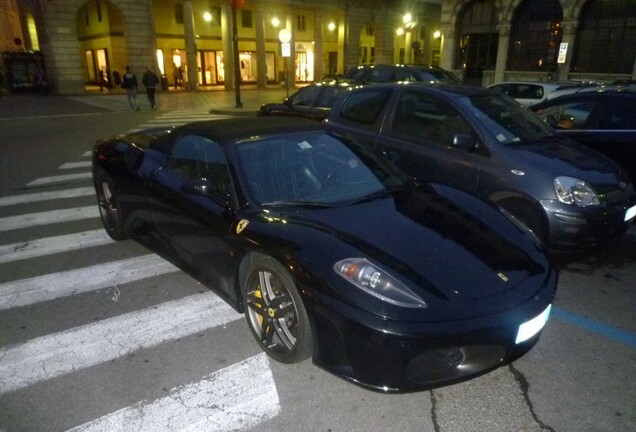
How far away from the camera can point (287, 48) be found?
20.2 meters

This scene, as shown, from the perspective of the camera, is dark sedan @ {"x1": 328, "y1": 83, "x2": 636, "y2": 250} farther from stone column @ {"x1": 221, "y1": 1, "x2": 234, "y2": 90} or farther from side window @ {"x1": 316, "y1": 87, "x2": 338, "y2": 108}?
stone column @ {"x1": 221, "y1": 1, "x2": 234, "y2": 90}

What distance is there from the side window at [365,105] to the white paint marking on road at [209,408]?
3934mm

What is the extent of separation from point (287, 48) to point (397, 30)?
23.3 meters

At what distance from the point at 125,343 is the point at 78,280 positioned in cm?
141

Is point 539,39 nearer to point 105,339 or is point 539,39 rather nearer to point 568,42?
point 568,42

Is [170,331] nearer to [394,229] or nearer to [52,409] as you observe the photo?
[52,409]

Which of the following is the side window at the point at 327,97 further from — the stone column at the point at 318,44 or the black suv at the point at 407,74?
the stone column at the point at 318,44

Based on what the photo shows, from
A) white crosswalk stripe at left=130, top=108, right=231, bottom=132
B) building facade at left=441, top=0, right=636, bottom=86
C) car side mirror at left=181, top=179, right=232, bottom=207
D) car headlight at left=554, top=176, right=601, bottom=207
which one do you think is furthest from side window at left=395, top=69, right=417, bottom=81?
car side mirror at left=181, top=179, right=232, bottom=207

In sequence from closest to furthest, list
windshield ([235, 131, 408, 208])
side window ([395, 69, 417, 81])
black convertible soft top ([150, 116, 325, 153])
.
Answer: windshield ([235, 131, 408, 208])
black convertible soft top ([150, 116, 325, 153])
side window ([395, 69, 417, 81])

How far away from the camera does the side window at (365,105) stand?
5.86 m

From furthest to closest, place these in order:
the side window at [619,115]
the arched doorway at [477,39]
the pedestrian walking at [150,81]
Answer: the arched doorway at [477,39] → the pedestrian walking at [150,81] → the side window at [619,115]

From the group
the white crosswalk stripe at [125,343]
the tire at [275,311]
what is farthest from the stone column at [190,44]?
the tire at [275,311]

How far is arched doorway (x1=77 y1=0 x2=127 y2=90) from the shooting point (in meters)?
30.2

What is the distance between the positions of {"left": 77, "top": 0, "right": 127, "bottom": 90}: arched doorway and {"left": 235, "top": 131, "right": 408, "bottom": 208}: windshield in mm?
29272
